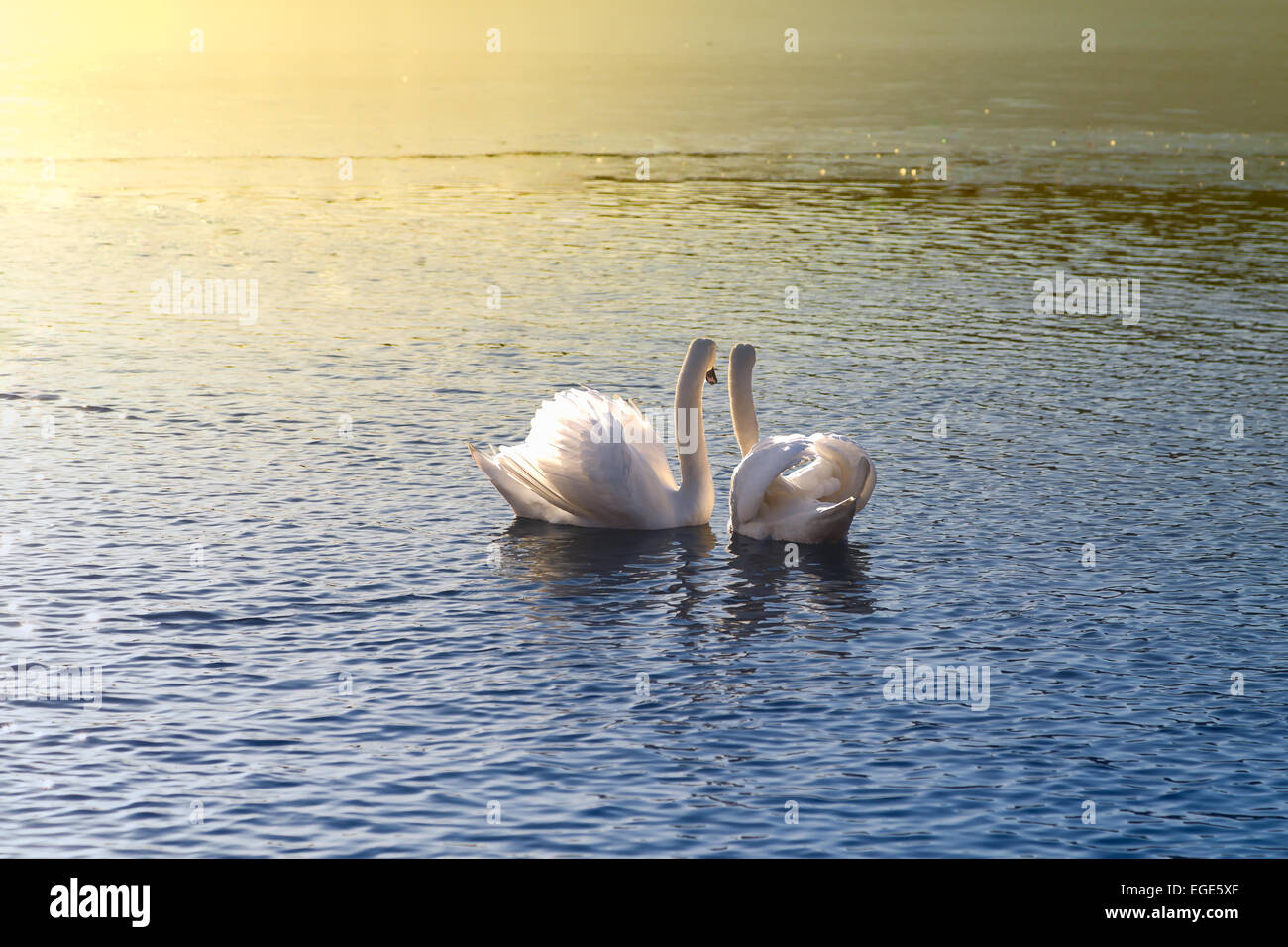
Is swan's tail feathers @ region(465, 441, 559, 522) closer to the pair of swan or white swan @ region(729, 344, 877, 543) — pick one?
the pair of swan

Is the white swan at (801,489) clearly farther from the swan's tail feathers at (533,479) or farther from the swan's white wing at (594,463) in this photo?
the swan's tail feathers at (533,479)

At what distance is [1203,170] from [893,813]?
46.0 m

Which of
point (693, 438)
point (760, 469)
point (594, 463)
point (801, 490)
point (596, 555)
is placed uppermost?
point (693, 438)

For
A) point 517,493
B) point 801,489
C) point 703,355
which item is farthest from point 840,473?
point 517,493

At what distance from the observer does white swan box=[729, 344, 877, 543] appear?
19.8 metres

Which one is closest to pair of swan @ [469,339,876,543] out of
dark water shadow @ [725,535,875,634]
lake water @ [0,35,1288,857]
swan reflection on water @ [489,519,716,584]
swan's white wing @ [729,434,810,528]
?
swan's white wing @ [729,434,810,528]

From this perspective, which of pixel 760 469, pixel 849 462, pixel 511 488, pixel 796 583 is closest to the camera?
pixel 796 583

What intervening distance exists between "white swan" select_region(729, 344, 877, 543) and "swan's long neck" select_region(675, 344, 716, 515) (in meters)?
0.45

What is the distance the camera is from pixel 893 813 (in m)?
13.0

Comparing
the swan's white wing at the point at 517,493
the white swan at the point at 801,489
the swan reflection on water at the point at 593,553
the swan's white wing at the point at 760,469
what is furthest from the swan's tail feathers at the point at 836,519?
the swan's white wing at the point at 517,493

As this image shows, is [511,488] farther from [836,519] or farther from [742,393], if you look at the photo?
[836,519]

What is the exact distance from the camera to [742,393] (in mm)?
21375

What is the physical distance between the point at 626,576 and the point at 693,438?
2.37 m

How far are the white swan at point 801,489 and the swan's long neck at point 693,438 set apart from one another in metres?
0.45
